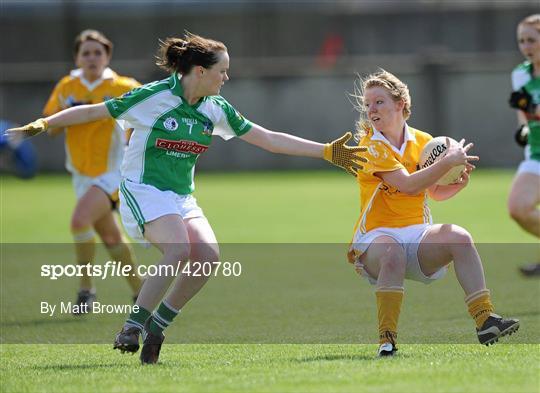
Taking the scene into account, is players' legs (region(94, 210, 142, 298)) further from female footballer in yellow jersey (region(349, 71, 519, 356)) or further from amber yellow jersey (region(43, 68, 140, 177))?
female footballer in yellow jersey (region(349, 71, 519, 356))

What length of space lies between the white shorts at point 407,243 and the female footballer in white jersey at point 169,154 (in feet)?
1.32

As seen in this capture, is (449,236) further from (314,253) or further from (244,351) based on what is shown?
(314,253)

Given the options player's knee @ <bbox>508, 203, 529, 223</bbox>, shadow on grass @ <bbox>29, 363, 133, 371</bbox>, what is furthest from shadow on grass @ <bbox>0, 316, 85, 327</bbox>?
player's knee @ <bbox>508, 203, 529, 223</bbox>

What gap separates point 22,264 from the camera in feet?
39.0

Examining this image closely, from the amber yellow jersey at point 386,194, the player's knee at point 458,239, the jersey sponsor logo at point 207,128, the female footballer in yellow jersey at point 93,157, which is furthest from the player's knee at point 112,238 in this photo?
the player's knee at point 458,239

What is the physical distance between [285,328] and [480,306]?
Answer: 1825mm

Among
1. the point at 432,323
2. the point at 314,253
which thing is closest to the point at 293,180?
the point at 314,253

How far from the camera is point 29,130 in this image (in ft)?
20.8

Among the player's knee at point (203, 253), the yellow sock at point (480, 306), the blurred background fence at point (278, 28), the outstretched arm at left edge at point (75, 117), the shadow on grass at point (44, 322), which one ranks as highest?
the outstretched arm at left edge at point (75, 117)

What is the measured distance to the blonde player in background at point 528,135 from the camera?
31.0ft

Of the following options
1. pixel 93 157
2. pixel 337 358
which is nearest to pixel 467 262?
pixel 337 358

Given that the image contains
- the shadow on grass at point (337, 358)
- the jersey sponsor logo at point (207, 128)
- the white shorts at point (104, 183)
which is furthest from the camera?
the white shorts at point (104, 183)

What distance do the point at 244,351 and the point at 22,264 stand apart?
5.82 metres

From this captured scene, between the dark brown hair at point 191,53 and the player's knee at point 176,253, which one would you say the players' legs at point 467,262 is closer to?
the player's knee at point 176,253
